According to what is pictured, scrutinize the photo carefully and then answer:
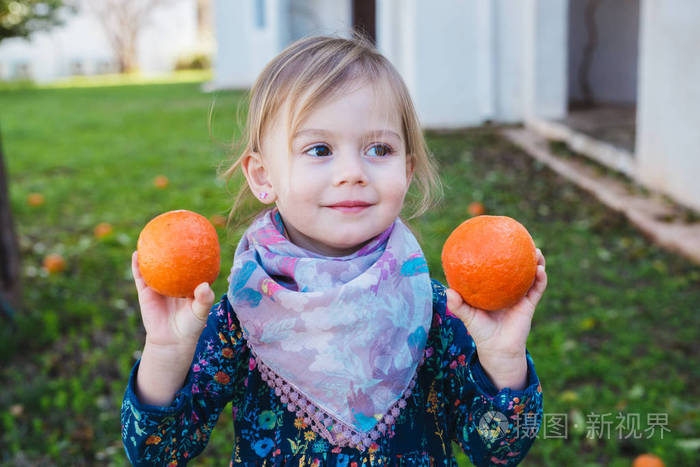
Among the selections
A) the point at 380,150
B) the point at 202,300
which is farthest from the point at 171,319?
the point at 380,150

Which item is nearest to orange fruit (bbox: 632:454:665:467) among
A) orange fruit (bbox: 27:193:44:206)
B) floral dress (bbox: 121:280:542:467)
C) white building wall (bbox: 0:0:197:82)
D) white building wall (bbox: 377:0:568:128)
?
floral dress (bbox: 121:280:542:467)

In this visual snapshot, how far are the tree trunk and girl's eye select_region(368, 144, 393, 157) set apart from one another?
117 inches

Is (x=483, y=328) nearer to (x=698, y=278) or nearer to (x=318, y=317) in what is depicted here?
(x=318, y=317)

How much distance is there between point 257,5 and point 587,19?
8.97m

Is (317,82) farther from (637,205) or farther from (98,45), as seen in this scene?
(98,45)

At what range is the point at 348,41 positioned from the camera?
1.57m

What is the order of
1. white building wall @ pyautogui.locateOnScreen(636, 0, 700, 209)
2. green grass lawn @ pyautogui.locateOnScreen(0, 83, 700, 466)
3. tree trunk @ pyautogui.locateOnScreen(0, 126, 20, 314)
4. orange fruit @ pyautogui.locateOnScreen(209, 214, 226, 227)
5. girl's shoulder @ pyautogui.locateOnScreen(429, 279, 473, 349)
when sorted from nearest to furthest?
girl's shoulder @ pyautogui.locateOnScreen(429, 279, 473, 349)
green grass lawn @ pyautogui.locateOnScreen(0, 83, 700, 466)
tree trunk @ pyautogui.locateOnScreen(0, 126, 20, 314)
orange fruit @ pyautogui.locateOnScreen(209, 214, 226, 227)
white building wall @ pyautogui.locateOnScreen(636, 0, 700, 209)

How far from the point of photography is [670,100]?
17.9 ft

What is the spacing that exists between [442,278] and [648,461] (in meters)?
1.78

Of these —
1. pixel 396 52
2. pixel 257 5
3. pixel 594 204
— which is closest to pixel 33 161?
pixel 396 52

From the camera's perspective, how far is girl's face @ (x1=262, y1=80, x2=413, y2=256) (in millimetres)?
1424

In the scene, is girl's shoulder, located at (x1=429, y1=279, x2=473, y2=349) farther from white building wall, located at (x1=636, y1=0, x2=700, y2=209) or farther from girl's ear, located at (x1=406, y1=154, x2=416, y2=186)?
white building wall, located at (x1=636, y1=0, x2=700, y2=209)

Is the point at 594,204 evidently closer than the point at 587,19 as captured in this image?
Yes

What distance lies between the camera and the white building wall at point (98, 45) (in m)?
34.2
